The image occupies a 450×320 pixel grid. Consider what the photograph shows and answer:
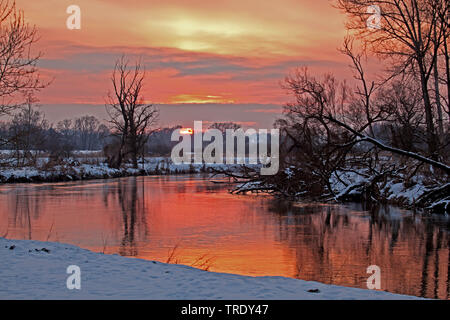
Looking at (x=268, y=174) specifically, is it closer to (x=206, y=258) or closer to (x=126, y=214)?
(x=126, y=214)

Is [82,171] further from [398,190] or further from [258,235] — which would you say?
[258,235]

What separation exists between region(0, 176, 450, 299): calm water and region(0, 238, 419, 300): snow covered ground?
→ 5.84 ft

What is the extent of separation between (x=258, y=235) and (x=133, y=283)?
24.1 ft

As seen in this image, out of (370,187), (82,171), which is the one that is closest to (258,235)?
(370,187)

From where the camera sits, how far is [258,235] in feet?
47.4

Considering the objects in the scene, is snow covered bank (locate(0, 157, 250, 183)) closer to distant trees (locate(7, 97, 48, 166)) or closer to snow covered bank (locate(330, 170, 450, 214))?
distant trees (locate(7, 97, 48, 166))

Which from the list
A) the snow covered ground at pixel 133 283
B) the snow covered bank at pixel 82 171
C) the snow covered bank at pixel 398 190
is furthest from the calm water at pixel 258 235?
the snow covered bank at pixel 82 171

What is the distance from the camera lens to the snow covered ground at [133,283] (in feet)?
22.2

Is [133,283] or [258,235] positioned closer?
[133,283]

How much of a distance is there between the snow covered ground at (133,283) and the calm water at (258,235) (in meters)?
1.78

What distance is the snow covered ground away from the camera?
678 centimetres

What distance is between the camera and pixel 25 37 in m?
14.9

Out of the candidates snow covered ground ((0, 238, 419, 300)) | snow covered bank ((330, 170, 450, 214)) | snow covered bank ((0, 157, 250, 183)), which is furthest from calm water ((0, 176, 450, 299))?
snow covered bank ((0, 157, 250, 183))
